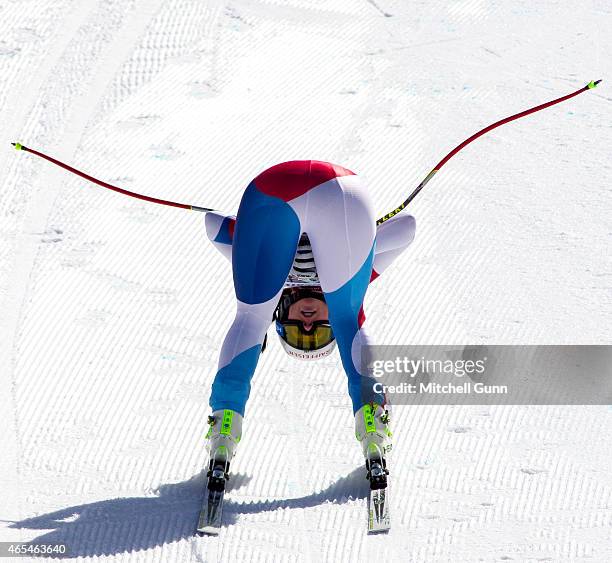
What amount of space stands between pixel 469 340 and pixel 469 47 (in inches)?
106

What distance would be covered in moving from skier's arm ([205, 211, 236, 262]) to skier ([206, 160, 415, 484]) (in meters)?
0.22

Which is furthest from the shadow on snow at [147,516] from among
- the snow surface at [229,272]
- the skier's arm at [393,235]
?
the skier's arm at [393,235]

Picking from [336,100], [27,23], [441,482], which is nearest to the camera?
[441,482]

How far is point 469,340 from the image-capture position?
195 inches

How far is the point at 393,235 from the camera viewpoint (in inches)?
169

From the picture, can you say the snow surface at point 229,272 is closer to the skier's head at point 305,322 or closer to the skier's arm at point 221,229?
the skier's head at point 305,322

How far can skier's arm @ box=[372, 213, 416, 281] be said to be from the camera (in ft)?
14.1

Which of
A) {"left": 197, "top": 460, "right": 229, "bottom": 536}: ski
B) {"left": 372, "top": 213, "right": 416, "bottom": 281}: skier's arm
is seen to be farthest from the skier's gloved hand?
{"left": 372, "top": 213, "right": 416, "bottom": 281}: skier's arm

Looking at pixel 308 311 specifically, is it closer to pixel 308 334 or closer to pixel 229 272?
pixel 308 334

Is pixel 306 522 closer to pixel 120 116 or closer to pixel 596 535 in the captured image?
pixel 596 535

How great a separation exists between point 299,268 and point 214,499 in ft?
2.66

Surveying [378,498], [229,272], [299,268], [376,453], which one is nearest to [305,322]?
[299,268]

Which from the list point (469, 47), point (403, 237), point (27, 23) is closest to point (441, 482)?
point (403, 237)

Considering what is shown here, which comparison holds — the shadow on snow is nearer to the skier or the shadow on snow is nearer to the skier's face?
the skier
